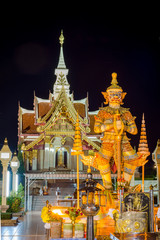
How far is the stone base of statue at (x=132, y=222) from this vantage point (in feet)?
28.0

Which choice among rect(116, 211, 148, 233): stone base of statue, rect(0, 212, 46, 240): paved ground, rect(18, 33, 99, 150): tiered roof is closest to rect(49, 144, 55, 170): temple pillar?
rect(18, 33, 99, 150): tiered roof

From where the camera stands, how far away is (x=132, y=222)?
338 inches

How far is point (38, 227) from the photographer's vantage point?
12.9 metres

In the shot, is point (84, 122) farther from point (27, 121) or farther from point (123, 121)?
Result: point (123, 121)

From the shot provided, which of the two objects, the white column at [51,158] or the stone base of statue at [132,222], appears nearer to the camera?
the stone base of statue at [132,222]

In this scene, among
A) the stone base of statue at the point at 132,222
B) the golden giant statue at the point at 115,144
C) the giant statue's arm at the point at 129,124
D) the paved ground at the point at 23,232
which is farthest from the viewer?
the giant statue's arm at the point at 129,124

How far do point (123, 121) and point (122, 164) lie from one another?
1.44 m

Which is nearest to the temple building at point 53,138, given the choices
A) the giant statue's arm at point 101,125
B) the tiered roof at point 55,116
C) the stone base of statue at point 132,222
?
the tiered roof at point 55,116

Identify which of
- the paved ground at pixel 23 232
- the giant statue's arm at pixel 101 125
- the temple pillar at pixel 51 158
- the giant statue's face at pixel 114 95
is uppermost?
the giant statue's face at pixel 114 95

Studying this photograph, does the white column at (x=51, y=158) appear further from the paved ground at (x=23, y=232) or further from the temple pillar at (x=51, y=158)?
the paved ground at (x=23, y=232)

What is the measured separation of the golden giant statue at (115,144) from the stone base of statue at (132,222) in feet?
11.1

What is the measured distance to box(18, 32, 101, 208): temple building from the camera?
2308 centimetres

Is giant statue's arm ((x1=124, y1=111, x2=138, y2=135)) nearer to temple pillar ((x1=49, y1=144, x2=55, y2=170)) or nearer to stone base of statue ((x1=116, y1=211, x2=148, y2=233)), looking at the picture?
stone base of statue ((x1=116, y1=211, x2=148, y2=233))

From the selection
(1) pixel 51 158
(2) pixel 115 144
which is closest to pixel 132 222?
(2) pixel 115 144
